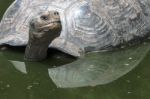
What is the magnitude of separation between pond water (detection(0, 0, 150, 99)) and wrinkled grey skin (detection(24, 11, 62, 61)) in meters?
0.14

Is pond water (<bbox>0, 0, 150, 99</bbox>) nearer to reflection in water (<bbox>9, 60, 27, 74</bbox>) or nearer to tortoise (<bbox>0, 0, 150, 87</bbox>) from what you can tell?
reflection in water (<bbox>9, 60, 27, 74</bbox>)

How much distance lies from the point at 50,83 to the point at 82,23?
1083 millimetres

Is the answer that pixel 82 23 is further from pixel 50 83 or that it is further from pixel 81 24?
pixel 50 83

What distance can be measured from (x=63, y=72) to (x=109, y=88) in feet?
1.97

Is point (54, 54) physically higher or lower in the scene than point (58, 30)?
lower

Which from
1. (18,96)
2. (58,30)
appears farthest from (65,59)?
(18,96)

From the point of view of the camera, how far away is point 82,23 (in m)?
6.11

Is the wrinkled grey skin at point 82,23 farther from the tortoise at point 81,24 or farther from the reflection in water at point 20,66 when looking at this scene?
the reflection in water at point 20,66

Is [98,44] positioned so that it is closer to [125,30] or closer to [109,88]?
[125,30]

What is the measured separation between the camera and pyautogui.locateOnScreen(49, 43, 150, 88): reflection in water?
211 inches

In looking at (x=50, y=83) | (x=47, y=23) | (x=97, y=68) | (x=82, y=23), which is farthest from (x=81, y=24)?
(x=50, y=83)

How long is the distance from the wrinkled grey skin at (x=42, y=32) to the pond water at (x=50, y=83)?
14cm

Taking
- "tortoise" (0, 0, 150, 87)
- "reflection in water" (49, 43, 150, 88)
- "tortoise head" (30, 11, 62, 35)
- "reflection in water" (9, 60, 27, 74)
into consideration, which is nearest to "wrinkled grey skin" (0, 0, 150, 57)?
"tortoise" (0, 0, 150, 87)

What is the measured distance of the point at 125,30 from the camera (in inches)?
251
